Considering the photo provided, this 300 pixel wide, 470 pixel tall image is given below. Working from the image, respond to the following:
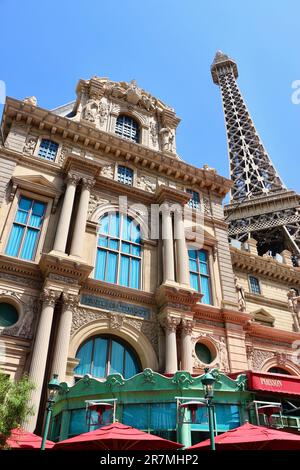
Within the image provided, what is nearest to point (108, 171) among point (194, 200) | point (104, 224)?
point (104, 224)

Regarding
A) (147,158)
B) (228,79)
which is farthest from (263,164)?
(147,158)

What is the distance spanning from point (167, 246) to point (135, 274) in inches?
94.6

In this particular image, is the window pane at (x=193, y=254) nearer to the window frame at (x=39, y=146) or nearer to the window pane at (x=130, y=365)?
the window pane at (x=130, y=365)

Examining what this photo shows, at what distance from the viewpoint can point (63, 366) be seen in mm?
15164

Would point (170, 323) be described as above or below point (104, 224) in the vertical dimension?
below

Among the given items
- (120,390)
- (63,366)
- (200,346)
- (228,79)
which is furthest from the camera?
(228,79)

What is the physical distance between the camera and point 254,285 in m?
29.4

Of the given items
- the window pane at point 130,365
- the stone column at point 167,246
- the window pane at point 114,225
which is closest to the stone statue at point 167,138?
the stone column at point 167,246

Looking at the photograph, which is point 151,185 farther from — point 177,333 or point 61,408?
point 61,408

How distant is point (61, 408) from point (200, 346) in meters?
9.26

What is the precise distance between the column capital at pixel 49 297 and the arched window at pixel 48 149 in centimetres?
866

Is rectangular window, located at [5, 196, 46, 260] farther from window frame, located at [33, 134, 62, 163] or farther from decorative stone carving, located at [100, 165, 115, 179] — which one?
decorative stone carving, located at [100, 165, 115, 179]

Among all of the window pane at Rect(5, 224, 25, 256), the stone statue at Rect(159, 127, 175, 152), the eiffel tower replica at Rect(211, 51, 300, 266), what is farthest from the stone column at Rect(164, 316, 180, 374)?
the eiffel tower replica at Rect(211, 51, 300, 266)

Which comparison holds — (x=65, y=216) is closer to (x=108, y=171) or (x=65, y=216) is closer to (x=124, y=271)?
(x=124, y=271)
